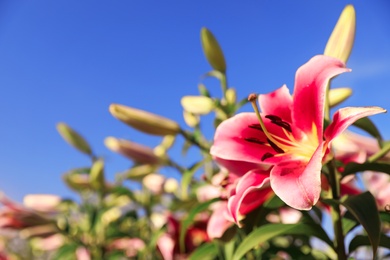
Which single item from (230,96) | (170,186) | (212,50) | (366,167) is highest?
(212,50)

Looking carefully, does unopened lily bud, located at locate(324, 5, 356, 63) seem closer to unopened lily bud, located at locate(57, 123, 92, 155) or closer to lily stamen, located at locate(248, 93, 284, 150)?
lily stamen, located at locate(248, 93, 284, 150)

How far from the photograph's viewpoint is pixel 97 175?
1500 millimetres

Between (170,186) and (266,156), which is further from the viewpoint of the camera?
(170,186)

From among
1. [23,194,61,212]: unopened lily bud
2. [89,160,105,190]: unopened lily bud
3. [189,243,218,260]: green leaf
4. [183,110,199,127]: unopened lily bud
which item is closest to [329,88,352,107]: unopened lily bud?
[189,243,218,260]: green leaf

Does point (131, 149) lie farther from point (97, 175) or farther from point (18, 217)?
point (18, 217)

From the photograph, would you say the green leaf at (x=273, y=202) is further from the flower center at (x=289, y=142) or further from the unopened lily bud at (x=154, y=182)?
the unopened lily bud at (x=154, y=182)

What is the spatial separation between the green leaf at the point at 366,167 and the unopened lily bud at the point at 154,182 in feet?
3.03

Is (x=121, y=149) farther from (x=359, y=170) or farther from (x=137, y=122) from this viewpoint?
(x=359, y=170)

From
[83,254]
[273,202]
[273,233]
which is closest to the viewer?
[273,233]

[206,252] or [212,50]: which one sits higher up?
[212,50]

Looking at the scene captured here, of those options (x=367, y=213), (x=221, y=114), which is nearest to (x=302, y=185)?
(x=367, y=213)

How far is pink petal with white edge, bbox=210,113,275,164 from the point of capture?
710mm

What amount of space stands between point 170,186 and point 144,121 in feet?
1.86

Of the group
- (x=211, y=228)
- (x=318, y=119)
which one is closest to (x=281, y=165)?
(x=318, y=119)
